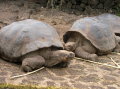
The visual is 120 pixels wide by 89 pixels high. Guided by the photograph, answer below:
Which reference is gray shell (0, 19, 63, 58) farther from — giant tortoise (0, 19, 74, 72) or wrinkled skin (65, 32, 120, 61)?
wrinkled skin (65, 32, 120, 61)

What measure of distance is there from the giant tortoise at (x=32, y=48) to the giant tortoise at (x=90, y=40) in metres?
0.74

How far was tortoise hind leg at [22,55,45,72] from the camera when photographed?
202 inches

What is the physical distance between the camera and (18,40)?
5.33 meters

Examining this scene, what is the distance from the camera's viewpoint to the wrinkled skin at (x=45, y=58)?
5148mm

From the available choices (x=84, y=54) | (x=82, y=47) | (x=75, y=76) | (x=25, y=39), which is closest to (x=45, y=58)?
(x=25, y=39)

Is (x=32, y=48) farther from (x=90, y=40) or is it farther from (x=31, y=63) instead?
(x=90, y=40)

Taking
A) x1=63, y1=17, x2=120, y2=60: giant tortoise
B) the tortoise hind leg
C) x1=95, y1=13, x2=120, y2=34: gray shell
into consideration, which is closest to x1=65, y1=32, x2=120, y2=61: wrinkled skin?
x1=63, y1=17, x2=120, y2=60: giant tortoise

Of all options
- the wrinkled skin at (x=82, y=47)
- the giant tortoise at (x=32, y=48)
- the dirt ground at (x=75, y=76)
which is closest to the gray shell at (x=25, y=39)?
the giant tortoise at (x=32, y=48)

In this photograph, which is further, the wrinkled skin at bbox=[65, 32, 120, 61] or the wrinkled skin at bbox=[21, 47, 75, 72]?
the wrinkled skin at bbox=[65, 32, 120, 61]

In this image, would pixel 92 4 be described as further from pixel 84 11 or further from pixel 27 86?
pixel 27 86

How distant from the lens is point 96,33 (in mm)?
6289

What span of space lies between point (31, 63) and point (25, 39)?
17.0 inches

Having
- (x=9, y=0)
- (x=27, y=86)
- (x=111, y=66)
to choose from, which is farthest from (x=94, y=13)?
(x=27, y=86)

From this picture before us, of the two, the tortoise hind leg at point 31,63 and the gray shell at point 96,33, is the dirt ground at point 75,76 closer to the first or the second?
the tortoise hind leg at point 31,63
